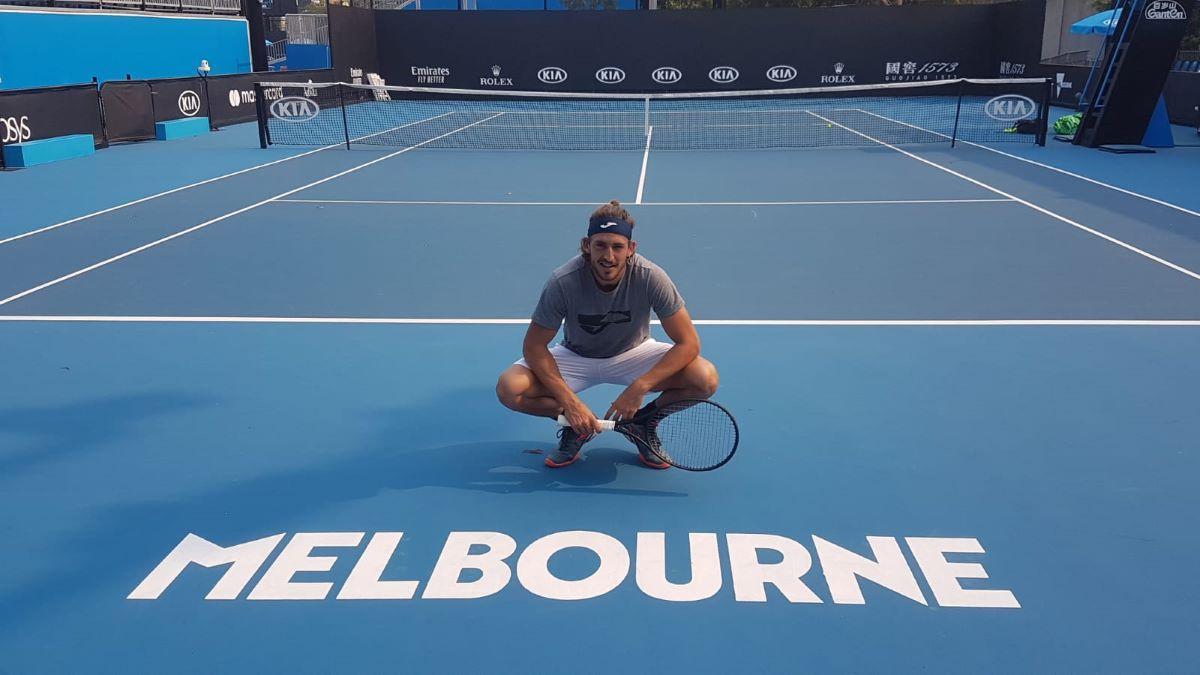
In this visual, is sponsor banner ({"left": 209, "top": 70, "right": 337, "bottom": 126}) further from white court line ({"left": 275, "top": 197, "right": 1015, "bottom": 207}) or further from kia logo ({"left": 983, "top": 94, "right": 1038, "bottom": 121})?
kia logo ({"left": 983, "top": 94, "right": 1038, "bottom": 121})

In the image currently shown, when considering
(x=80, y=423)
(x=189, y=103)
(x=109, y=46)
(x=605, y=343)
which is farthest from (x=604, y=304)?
(x=109, y=46)

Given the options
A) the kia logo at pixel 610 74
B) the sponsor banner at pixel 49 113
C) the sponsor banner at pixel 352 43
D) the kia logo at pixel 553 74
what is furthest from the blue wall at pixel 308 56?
the sponsor banner at pixel 49 113

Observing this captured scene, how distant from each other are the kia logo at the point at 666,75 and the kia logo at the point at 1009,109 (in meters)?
11.3

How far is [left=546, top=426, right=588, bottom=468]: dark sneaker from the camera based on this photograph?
16.5 ft

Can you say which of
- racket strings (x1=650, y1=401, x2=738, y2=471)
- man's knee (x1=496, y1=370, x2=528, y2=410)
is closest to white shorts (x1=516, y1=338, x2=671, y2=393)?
man's knee (x1=496, y1=370, x2=528, y2=410)

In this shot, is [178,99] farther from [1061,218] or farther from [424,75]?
[1061,218]

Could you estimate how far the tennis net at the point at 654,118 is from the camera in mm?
21031

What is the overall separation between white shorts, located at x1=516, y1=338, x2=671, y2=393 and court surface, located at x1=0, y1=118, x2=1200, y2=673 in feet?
1.42

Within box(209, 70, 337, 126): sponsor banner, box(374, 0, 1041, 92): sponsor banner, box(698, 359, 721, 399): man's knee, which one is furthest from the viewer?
box(374, 0, 1041, 92): sponsor banner

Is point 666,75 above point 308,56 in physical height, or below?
below

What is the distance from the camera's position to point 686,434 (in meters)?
4.98

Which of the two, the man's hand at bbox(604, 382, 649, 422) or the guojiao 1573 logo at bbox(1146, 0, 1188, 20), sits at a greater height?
the guojiao 1573 logo at bbox(1146, 0, 1188, 20)

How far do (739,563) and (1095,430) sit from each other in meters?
2.60

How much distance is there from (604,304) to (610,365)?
42 centimetres
